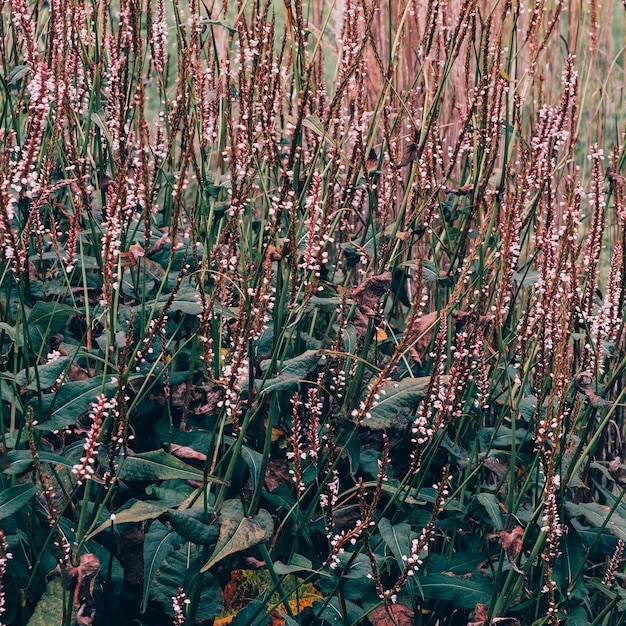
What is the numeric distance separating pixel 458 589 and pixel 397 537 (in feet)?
0.65

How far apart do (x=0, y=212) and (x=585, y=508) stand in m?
1.40

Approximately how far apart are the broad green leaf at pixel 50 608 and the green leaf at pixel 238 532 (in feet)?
1.02

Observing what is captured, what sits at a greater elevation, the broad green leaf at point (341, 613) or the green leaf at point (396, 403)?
the green leaf at point (396, 403)

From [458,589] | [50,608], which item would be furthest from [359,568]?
[50,608]

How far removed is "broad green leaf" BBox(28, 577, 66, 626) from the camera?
1.62m

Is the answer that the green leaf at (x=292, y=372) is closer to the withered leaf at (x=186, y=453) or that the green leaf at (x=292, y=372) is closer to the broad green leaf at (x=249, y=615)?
the withered leaf at (x=186, y=453)

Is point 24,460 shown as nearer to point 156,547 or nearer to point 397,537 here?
point 156,547

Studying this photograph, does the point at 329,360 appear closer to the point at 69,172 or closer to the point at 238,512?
the point at 238,512

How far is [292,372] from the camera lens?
67.8 inches

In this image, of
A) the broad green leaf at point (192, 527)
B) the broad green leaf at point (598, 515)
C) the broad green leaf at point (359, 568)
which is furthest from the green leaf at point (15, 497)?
the broad green leaf at point (598, 515)

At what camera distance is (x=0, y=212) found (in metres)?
1.33

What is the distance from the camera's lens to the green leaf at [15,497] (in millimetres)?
1511

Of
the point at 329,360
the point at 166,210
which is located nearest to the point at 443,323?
the point at 329,360

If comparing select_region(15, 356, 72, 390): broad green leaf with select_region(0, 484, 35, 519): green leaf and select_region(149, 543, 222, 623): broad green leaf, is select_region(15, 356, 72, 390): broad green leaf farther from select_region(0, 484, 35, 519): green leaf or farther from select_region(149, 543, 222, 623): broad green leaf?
select_region(149, 543, 222, 623): broad green leaf
